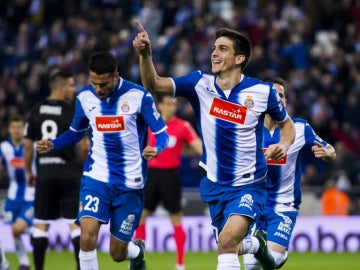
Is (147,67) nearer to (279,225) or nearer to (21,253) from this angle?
(279,225)

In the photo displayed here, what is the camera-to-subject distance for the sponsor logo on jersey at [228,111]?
8.75 m

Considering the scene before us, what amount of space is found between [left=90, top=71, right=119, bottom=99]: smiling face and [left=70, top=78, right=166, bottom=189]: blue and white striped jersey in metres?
0.08

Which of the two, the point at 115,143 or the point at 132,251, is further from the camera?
the point at 132,251

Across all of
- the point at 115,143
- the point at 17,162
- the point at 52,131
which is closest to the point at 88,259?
the point at 115,143

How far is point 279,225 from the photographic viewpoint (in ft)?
32.8

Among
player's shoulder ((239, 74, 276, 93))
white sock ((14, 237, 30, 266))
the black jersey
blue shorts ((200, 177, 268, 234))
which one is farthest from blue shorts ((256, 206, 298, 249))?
white sock ((14, 237, 30, 266))

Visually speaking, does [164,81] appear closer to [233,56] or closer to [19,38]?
[233,56]

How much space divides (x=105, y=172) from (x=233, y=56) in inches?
74.4

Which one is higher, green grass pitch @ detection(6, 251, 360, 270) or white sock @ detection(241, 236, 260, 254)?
white sock @ detection(241, 236, 260, 254)

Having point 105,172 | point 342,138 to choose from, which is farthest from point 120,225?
point 342,138

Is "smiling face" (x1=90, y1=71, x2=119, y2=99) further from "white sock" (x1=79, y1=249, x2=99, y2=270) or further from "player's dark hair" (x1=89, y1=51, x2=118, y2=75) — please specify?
"white sock" (x1=79, y1=249, x2=99, y2=270)

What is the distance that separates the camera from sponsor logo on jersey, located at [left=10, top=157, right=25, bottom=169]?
49.9 feet

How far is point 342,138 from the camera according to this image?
795 inches

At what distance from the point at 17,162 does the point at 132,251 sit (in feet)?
17.9
